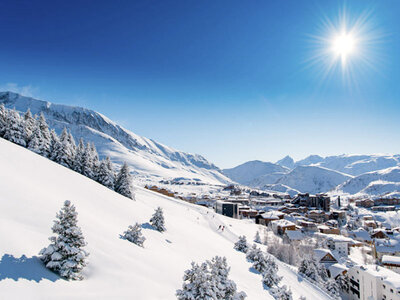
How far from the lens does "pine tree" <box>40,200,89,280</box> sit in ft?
29.8

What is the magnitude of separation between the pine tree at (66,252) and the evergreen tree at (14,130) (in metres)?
38.2

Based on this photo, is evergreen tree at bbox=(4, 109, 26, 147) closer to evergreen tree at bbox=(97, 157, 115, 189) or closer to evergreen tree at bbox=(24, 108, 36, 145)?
evergreen tree at bbox=(24, 108, 36, 145)

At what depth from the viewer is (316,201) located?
127 metres

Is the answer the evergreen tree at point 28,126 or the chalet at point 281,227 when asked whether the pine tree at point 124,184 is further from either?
the chalet at point 281,227

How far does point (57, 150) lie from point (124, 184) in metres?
13.4

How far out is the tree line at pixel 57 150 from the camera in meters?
39.1

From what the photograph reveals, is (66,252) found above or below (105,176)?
below

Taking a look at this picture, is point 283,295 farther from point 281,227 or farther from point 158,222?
point 281,227

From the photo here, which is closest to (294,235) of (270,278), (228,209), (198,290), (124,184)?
(228,209)

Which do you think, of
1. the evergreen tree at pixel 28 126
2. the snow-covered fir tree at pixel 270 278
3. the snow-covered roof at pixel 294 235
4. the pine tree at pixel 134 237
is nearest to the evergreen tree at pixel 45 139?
the evergreen tree at pixel 28 126

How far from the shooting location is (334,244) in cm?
6191

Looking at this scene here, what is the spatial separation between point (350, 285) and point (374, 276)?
7824 mm

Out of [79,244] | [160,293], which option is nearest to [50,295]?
[79,244]

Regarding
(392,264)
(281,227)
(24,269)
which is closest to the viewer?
(24,269)
